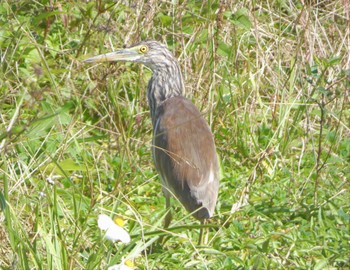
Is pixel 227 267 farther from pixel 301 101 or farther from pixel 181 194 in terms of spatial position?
pixel 301 101

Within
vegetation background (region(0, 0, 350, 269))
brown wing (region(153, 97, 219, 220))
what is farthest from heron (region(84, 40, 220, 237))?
vegetation background (region(0, 0, 350, 269))

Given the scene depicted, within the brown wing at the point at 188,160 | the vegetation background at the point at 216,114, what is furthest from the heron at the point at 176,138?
the vegetation background at the point at 216,114

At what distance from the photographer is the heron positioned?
5.79 meters

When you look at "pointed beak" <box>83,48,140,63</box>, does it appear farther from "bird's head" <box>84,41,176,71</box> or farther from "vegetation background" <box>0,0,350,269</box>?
"vegetation background" <box>0,0,350,269</box>

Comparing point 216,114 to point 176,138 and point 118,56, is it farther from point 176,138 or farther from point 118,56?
point 176,138

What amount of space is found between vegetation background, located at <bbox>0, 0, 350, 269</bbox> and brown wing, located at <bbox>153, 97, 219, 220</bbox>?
0.56ft

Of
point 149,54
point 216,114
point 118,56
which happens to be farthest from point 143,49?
point 216,114

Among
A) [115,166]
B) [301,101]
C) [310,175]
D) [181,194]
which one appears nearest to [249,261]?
[181,194]

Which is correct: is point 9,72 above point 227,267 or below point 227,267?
above

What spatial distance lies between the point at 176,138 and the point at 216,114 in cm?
118

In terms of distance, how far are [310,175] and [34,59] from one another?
2146 mm

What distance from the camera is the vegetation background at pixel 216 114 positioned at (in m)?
5.89

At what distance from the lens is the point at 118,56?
22.2 ft

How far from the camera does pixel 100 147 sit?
7.17 m
